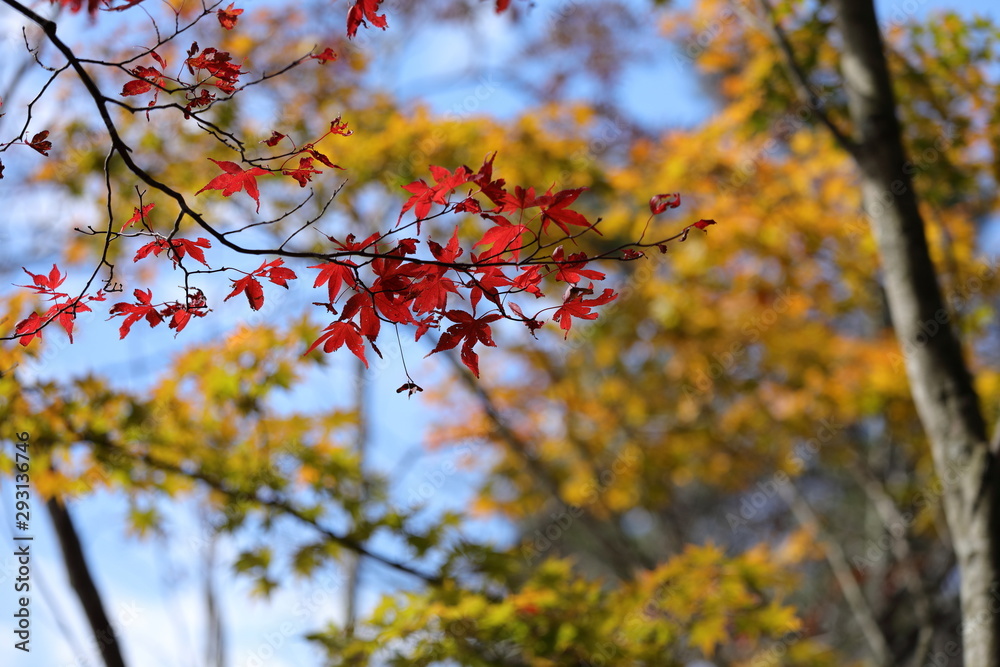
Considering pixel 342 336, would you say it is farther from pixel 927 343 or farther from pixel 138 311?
pixel 927 343

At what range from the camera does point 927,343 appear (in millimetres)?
2840

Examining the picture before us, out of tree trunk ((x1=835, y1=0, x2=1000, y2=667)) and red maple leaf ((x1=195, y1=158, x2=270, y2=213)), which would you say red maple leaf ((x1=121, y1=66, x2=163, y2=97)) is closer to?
red maple leaf ((x1=195, y1=158, x2=270, y2=213))

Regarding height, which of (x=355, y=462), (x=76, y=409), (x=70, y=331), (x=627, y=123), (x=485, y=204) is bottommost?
(x=70, y=331)

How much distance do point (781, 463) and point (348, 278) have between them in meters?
5.47

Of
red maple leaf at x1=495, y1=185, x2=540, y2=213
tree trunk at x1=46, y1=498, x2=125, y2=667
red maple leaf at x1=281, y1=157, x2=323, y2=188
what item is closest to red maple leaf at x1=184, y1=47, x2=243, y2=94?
red maple leaf at x1=281, y1=157, x2=323, y2=188

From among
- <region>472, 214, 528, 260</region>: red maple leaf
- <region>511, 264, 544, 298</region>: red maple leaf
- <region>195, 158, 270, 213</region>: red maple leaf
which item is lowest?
<region>511, 264, 544, 298</region>: red maple leaf

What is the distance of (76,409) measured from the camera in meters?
2.86

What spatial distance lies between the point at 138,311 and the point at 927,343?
99.0 inches

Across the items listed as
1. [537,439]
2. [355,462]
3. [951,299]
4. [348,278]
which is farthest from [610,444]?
[348,278]

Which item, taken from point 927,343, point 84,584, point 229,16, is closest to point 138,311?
point 229,16

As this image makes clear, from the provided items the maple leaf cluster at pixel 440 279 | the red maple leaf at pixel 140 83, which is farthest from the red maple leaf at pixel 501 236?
the red maple leaf at pixel 140 83

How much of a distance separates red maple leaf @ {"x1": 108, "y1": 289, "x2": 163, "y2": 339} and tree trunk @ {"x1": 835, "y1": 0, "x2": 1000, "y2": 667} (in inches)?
97.0

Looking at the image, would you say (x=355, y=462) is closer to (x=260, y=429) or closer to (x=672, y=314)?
(x=260, y=429)

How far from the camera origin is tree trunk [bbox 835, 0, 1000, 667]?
2.61 m
